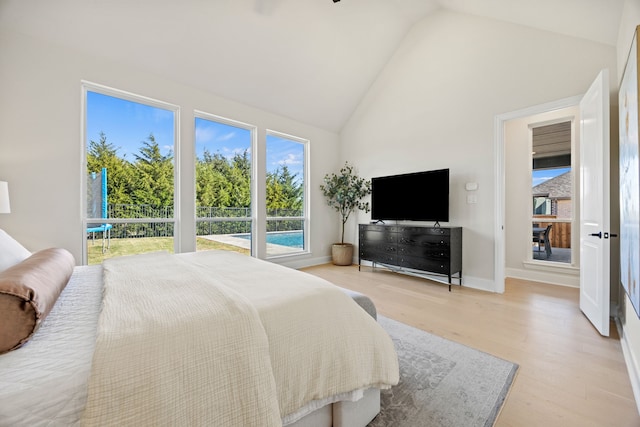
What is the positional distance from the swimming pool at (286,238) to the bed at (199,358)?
123 inches

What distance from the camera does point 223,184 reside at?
13.1ft

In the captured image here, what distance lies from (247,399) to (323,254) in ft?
14.6

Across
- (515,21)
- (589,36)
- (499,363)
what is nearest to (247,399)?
(499,363)

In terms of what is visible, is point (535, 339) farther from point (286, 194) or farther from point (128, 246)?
point (128, 246)

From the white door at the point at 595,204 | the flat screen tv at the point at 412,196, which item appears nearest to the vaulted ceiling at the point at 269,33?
the white door at the point at 595,204

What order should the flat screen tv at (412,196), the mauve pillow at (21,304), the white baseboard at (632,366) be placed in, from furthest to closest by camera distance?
the flat screen tv at (412,196) < the white baseboard at (632,366) < the mauve pillow at (21,304)

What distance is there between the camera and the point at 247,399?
0.81m

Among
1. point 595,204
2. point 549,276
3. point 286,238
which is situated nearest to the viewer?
point 595,204

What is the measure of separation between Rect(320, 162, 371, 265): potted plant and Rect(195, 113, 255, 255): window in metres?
1.63

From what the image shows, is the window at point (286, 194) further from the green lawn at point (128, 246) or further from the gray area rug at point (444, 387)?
the gray area rug at point (444, 387)

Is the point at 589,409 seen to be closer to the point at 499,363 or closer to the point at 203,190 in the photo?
the point at 499,363

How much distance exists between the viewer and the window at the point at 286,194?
4551mm

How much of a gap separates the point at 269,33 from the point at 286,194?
2434mm

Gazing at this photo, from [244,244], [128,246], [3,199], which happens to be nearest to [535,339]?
[244,244]
